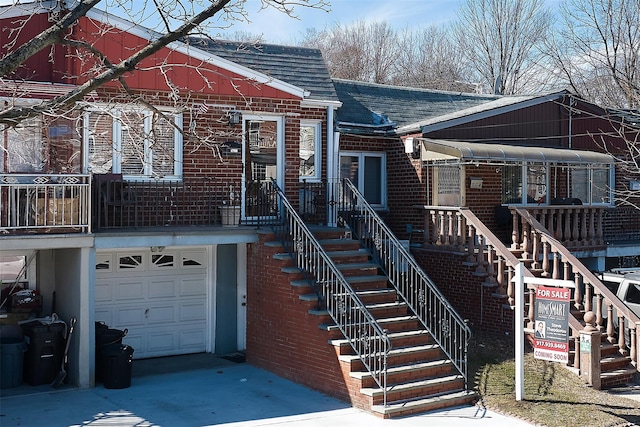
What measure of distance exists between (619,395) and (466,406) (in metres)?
2.53

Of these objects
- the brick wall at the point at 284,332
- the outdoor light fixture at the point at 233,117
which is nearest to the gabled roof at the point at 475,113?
the outdoor light fixture at the point at 233,117

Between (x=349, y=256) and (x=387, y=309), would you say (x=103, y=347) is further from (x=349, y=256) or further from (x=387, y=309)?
(x=387, y=309)

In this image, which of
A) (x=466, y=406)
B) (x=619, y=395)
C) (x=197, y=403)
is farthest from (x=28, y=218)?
(x=619, y=395)

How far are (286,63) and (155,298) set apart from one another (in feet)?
19.0

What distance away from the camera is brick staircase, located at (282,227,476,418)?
10953mm

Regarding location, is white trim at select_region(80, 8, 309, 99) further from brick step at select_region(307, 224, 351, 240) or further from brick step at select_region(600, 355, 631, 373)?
brick step at select_region(600, 355, 631, 373)

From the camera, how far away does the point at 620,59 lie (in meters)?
27.4

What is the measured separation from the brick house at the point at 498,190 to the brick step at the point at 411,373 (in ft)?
6.76

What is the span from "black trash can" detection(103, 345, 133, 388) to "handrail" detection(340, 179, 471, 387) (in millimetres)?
4621

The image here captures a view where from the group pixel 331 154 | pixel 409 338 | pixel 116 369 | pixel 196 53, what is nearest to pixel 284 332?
pixel 409 338

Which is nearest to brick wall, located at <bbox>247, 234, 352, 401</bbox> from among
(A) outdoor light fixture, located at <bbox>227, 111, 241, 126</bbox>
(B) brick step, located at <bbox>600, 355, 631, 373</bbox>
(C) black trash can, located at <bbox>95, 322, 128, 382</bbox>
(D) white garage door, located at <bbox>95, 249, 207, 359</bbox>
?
(D) white garage door, located at <bbox>95, 249, 207, 359</bbox>

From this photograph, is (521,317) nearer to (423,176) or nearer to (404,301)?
(404,301)

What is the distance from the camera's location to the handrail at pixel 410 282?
1201cm

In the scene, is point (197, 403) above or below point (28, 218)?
below
